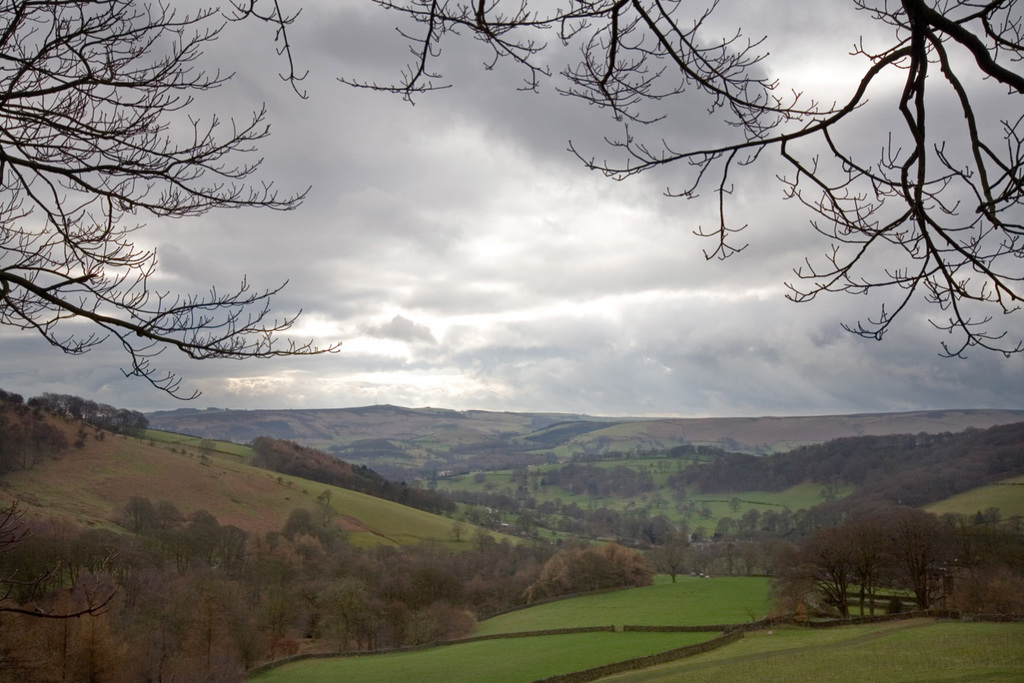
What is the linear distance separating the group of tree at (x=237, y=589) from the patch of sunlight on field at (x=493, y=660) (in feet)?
13.2

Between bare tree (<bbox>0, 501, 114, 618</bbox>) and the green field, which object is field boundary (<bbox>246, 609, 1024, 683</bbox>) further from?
bare tree (<bbox>0, 501, 114, 618</bbox>)

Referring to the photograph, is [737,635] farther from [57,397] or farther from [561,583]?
[57,397]

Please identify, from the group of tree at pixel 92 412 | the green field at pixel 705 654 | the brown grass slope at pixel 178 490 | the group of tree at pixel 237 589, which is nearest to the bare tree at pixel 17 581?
the group of tree at pixel 237 589

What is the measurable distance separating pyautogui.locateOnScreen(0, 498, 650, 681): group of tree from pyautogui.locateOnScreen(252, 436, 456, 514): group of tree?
2819 centimetres

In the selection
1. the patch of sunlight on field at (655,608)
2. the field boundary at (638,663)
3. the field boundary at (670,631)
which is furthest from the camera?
the patch of sunlight on field at (655,608)

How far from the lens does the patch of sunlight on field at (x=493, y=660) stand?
92.9ft

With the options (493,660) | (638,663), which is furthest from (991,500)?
(493,660)

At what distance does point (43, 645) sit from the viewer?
71.1ft

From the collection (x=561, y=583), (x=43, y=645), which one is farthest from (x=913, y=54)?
(x=561, y=583)

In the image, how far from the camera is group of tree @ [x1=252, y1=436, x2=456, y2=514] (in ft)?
302

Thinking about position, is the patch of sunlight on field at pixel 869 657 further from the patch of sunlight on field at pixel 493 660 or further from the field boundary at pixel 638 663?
the patch of sunlight on field at pixel 493 660

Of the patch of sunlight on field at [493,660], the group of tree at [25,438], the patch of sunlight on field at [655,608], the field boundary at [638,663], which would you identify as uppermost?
the group of tree at [25,438]

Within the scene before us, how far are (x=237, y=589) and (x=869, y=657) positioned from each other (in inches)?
1233

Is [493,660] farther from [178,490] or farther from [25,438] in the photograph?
[25,438]
